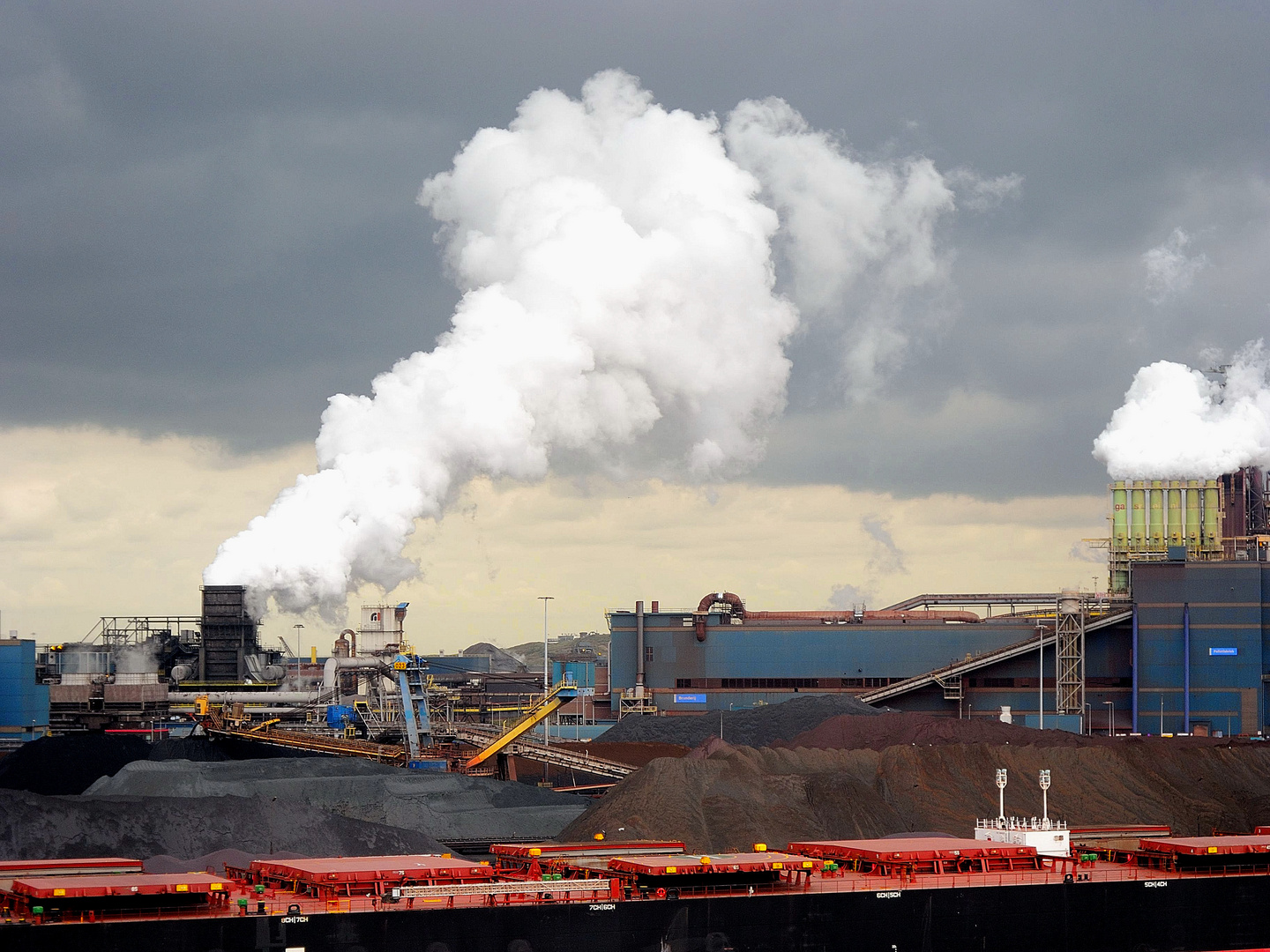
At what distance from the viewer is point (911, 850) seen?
50062 millimetres

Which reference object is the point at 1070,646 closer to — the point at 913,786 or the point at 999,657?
the point at 999,657

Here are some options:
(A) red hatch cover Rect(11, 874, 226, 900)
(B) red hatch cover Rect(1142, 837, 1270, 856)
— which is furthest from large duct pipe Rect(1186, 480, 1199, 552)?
(A) red hatch cover Rect(11, 874, 226, 900)

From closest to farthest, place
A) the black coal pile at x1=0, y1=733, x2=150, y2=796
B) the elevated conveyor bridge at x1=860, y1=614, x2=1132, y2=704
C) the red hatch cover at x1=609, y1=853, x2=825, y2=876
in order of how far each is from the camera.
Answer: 1. the red hatch cover at x1=609, y1=853, x2=825, y2=876
2. the black coal pile at x1=0, y1=733, x2=150, y2=796
3. the elevated conveyor bridge at x1=860, y1=614, x2=1132, y2=704

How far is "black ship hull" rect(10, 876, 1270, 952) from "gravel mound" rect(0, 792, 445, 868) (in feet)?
71.4

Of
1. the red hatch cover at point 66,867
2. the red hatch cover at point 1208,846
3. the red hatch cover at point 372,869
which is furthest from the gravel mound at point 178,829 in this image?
the red hatch cover at point 1208,846

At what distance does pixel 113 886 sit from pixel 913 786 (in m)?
45.8

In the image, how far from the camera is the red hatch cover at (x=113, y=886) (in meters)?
39.7

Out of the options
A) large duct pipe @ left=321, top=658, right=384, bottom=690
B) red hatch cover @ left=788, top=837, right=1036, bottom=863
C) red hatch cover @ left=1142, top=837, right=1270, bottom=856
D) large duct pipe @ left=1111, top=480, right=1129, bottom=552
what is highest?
large duct pipe @ left=1111, top=480, right=1129, bottom=552

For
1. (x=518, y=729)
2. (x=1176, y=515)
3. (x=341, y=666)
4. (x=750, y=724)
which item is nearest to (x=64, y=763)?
(x=341, y=666)

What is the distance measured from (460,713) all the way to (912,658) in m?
39.2

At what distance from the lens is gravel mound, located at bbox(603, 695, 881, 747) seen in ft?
362

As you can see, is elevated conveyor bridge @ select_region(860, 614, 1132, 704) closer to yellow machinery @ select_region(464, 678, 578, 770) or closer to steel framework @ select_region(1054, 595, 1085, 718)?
steel framework @ select_region(1054, 595, 1085, 718)

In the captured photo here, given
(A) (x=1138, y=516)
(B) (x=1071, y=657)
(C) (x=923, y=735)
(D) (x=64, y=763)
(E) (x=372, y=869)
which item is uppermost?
(A) (x=1138, y=516)

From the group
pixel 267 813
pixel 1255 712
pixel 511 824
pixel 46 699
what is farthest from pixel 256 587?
pixel 1255 712
